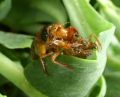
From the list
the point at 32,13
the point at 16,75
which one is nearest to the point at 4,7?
the point at 32,13

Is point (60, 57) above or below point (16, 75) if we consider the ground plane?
above

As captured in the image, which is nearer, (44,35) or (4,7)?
(44,35)

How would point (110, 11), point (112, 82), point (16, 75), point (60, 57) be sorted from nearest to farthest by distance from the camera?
point (60, 57), point (16, 75), point (112, 82), point (110, 11)

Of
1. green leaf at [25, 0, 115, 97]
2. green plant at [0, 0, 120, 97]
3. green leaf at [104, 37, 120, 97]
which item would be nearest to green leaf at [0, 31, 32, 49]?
A: green plant at [0, 0, 120, 97]

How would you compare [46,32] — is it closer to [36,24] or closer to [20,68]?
[20,68]

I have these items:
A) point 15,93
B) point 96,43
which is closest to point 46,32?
point 96,43

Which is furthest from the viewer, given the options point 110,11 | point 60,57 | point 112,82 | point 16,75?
point 110,11

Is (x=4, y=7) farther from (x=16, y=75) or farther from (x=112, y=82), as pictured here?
(x=112, y=82)
